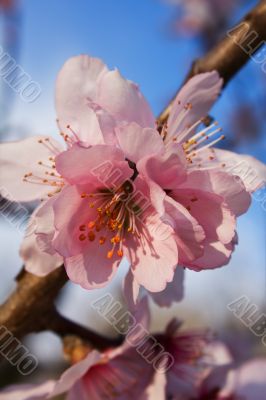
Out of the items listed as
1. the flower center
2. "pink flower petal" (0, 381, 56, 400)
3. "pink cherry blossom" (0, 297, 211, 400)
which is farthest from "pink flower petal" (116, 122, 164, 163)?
"pink flower petal" (0, 381, 56, 400)

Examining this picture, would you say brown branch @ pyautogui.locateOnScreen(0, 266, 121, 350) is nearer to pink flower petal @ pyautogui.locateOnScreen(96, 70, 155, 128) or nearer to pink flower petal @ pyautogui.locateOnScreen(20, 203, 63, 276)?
pink flower petal @ pyautogui.locateOnScreen(20, 203, 63, 276)

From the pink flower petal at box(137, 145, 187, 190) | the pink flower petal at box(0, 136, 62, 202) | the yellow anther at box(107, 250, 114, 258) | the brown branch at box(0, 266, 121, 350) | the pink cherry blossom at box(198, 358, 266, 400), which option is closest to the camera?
the pink flower petal at box(137, 145, 187, 190)

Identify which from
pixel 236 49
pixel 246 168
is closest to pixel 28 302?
pixel 246 168

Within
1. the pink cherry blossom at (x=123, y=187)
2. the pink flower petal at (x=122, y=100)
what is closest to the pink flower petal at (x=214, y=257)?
the pink cherry blossom at (x=123, y=187)

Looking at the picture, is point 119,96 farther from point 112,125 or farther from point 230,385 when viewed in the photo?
point 230,385

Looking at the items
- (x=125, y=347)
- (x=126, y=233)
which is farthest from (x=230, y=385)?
(x=126, y=233)

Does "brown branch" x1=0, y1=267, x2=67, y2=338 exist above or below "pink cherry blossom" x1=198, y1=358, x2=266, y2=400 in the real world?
above

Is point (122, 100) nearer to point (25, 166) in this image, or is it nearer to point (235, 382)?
point (25, 166)

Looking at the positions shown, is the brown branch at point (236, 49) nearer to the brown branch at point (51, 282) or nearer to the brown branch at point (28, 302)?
the brown branch at point (51, 282)

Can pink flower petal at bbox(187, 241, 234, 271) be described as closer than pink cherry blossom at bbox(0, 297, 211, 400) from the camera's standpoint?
Yes
